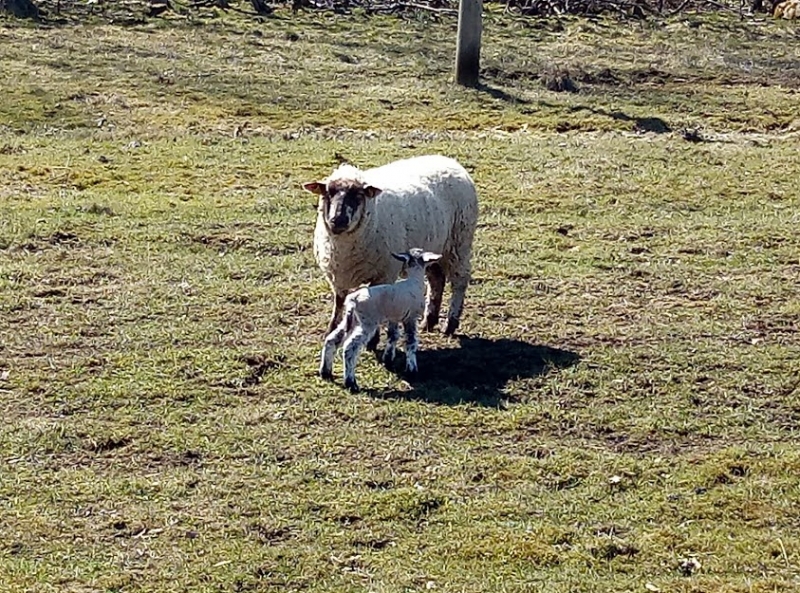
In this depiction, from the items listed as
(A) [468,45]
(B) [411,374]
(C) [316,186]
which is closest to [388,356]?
(B) [411,374]

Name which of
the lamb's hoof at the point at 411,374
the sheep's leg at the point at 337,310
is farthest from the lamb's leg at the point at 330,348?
the sheep's leg at the point at 337,310

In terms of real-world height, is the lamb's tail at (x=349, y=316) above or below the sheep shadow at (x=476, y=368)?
above

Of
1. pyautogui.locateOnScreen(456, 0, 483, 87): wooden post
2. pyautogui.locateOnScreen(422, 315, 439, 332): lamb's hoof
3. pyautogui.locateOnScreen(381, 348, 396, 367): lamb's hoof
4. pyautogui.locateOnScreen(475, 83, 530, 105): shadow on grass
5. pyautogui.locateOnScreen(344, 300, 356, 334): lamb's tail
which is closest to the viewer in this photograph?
pyautogui.locateOnScreen(344, 300, 356, 334): lamb's tail

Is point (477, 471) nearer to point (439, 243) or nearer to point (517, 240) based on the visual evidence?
point (439, 243)

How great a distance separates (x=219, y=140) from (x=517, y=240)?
16.7 feet

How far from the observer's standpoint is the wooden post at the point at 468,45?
20250 millimetres

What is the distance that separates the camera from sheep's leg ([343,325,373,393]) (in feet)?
29.5

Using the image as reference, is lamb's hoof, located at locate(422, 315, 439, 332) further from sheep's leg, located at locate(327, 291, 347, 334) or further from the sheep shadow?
sheep's leg, located at locate(327, 291, 347, 334)

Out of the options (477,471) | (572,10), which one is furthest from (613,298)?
(572,10)

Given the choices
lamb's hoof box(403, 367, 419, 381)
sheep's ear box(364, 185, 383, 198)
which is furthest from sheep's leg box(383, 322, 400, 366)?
sheep's ear box(364, 185, 383, 198)

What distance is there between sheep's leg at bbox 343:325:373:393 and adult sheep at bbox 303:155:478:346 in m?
0.74

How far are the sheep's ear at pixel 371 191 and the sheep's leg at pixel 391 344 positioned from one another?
88 cm

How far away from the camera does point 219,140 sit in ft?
55.0

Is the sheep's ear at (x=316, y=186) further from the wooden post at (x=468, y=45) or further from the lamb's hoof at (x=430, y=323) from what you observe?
the wooden post at (x=468, y=45)
